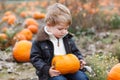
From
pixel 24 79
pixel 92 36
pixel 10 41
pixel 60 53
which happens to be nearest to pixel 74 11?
pixel 92 36

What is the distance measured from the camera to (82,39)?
8656 mm

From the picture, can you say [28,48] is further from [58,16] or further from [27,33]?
[58,16]

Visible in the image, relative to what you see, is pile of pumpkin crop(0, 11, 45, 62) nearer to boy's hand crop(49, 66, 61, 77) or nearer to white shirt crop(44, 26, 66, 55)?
white shirt crop(44, 26, 66, 55)

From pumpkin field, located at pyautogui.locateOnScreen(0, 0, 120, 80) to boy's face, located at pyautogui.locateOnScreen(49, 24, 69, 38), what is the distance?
34 cm

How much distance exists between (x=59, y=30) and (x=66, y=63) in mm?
409

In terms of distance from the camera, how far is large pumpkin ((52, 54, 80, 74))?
5.02 meters

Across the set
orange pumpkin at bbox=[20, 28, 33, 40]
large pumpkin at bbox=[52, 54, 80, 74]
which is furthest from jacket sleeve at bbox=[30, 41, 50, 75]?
orange pumpkin at bbox=[20, 28, 33, 40]

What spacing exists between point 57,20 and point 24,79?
54.1 inches

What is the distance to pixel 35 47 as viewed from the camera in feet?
16.6

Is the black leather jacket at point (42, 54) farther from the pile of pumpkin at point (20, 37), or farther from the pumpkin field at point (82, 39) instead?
the pile of pumpkin at point (20, 37)

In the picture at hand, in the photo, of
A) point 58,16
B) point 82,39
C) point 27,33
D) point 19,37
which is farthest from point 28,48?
point 58,16

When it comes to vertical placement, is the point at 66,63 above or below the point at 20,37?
above

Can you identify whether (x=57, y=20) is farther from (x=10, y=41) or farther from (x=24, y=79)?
(x=10, y=41)

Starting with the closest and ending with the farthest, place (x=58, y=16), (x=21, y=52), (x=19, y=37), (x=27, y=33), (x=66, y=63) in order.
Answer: (x=58, y=16) → (x=66, y=63) → (x=21, y=52) → (x=19, y=37) → (x=27, y=33)
